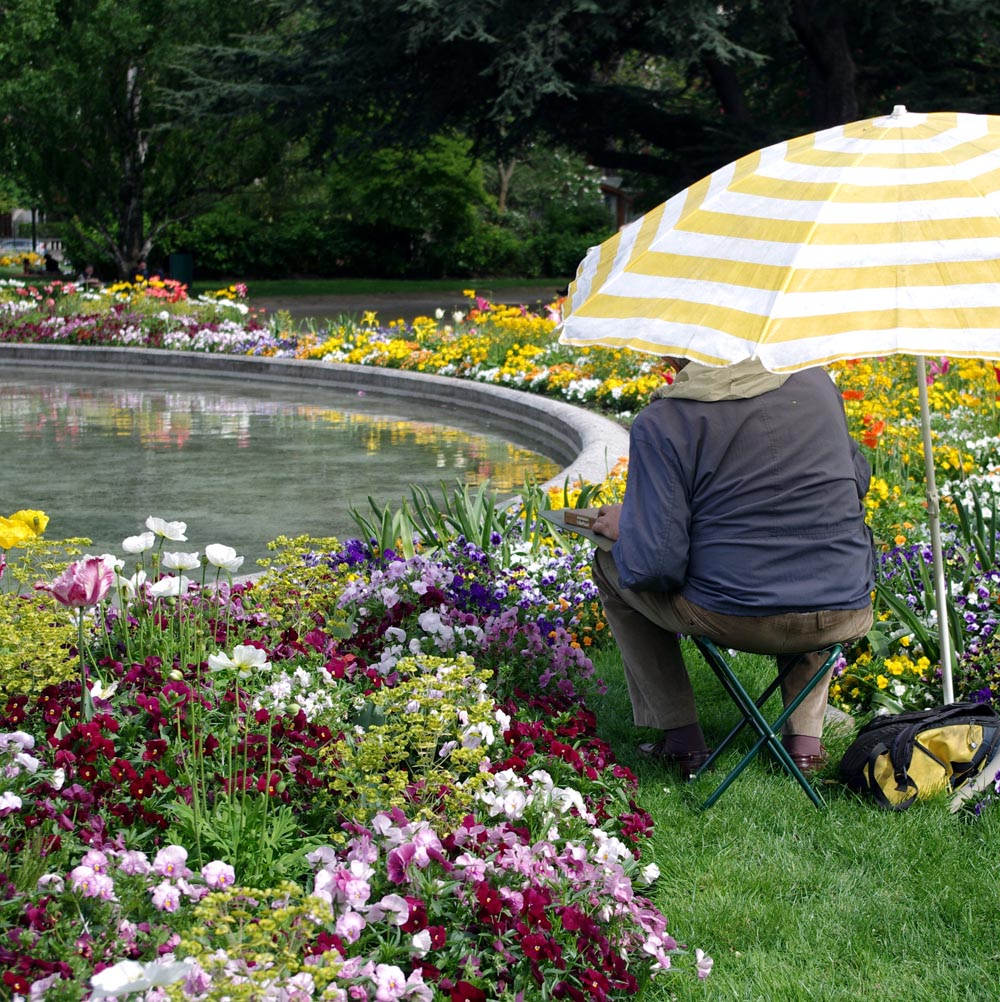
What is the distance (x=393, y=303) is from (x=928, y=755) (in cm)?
2671

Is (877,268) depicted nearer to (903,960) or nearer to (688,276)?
(688,276)

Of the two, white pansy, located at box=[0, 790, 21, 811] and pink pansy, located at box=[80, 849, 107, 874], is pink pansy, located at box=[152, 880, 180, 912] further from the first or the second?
white pansy, located at box=[0, 790, 21, 811]

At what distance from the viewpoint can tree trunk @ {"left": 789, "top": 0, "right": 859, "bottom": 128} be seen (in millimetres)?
24406

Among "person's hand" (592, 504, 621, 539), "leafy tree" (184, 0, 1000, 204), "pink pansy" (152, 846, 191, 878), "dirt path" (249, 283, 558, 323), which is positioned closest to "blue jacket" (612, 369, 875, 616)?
"person's hand" (592, 504, 621, 539)

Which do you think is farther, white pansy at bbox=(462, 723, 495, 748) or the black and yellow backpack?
the black and yellow backpack

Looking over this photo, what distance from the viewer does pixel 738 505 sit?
11.7 ft

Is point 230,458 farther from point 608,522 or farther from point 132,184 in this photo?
point 132,184

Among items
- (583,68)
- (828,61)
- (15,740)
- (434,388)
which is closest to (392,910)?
(15,740)

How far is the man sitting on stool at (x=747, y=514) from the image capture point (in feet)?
11.6

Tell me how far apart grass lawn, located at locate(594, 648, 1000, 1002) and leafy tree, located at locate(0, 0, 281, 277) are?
78.4ft

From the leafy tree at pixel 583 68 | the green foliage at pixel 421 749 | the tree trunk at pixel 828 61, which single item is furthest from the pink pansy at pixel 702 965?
the tree trunk at pixel 828 61

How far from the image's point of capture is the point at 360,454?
35.4ft

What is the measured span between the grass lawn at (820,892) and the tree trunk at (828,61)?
22.5 meters

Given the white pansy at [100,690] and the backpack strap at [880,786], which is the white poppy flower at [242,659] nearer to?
the white pansy at [100,690]
